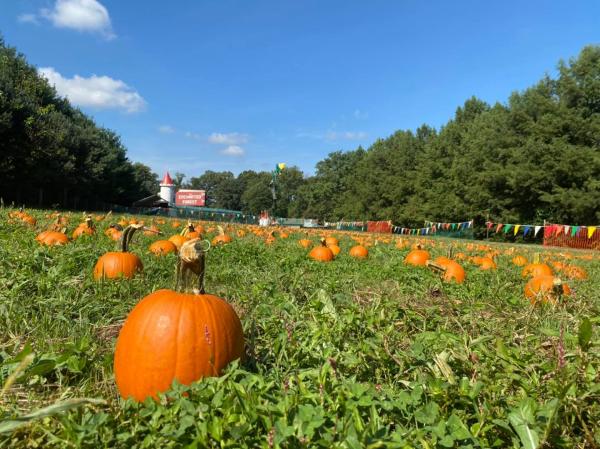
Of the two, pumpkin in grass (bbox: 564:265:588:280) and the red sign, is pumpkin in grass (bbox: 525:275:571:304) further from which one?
the red sign

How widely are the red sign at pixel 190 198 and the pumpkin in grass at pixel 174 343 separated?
387 ft

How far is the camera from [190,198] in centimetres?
11912

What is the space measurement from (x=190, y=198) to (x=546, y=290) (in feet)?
392

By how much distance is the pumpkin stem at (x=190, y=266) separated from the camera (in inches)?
90.4

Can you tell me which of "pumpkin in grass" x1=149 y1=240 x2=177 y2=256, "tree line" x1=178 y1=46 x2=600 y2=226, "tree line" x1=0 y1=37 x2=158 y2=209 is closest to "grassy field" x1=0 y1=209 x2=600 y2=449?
"pumpkin in grass" x1=149 y1=240 x2=177 y2=256

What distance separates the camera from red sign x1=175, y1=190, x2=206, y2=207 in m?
118

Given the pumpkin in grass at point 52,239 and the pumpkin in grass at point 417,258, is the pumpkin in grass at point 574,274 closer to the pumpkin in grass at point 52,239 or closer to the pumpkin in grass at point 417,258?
the pumpkin in grass at point 417,258

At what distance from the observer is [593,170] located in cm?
3134

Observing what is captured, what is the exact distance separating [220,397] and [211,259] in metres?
4.12

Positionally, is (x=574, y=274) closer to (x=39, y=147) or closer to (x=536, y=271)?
(x=536, y=271)

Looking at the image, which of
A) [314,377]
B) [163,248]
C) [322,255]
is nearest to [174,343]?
[314,377]

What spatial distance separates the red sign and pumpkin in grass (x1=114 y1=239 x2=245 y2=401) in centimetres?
11791

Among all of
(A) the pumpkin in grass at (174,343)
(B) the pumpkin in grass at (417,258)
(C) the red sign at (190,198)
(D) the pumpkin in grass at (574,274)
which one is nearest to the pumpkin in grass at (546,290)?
(D) the pumpkin in grass at (574,274)

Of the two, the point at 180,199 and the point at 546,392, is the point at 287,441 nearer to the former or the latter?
the point at 546,392
